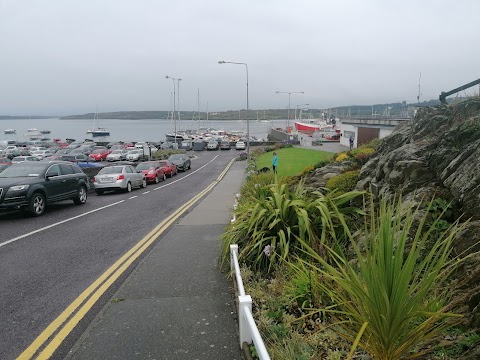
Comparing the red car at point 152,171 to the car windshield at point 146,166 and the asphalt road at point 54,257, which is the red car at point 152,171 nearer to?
the car windshield at point 146,166

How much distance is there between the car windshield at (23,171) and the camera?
504 inches

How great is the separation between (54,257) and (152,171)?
18.8 m

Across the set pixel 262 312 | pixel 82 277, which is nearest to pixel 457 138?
pixel 262 312

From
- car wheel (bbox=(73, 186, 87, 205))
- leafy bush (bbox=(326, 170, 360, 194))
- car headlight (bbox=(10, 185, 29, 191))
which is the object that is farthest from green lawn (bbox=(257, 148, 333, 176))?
car headlight (bbox=(10, 185, 29, 191))

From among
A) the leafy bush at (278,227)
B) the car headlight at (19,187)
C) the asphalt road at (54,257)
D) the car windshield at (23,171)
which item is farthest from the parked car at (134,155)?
the leafy bush at (278,227)

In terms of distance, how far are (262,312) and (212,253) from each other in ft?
10.9

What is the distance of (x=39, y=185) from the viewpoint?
12.5m

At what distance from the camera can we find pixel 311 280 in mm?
4031

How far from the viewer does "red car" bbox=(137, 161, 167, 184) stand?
25.5 m

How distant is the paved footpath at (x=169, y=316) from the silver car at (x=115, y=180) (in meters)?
13.3

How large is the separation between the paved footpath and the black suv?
21.8 ft

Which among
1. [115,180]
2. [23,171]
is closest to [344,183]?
[23,171]

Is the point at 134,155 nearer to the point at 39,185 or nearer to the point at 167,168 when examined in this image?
the point at 167,168

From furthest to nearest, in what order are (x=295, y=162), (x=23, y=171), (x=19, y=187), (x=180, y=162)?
1. (x=180, y=162)
2. (x=295, y=162)
3. (x=23, y=171)
4. (x=19, y=187)
